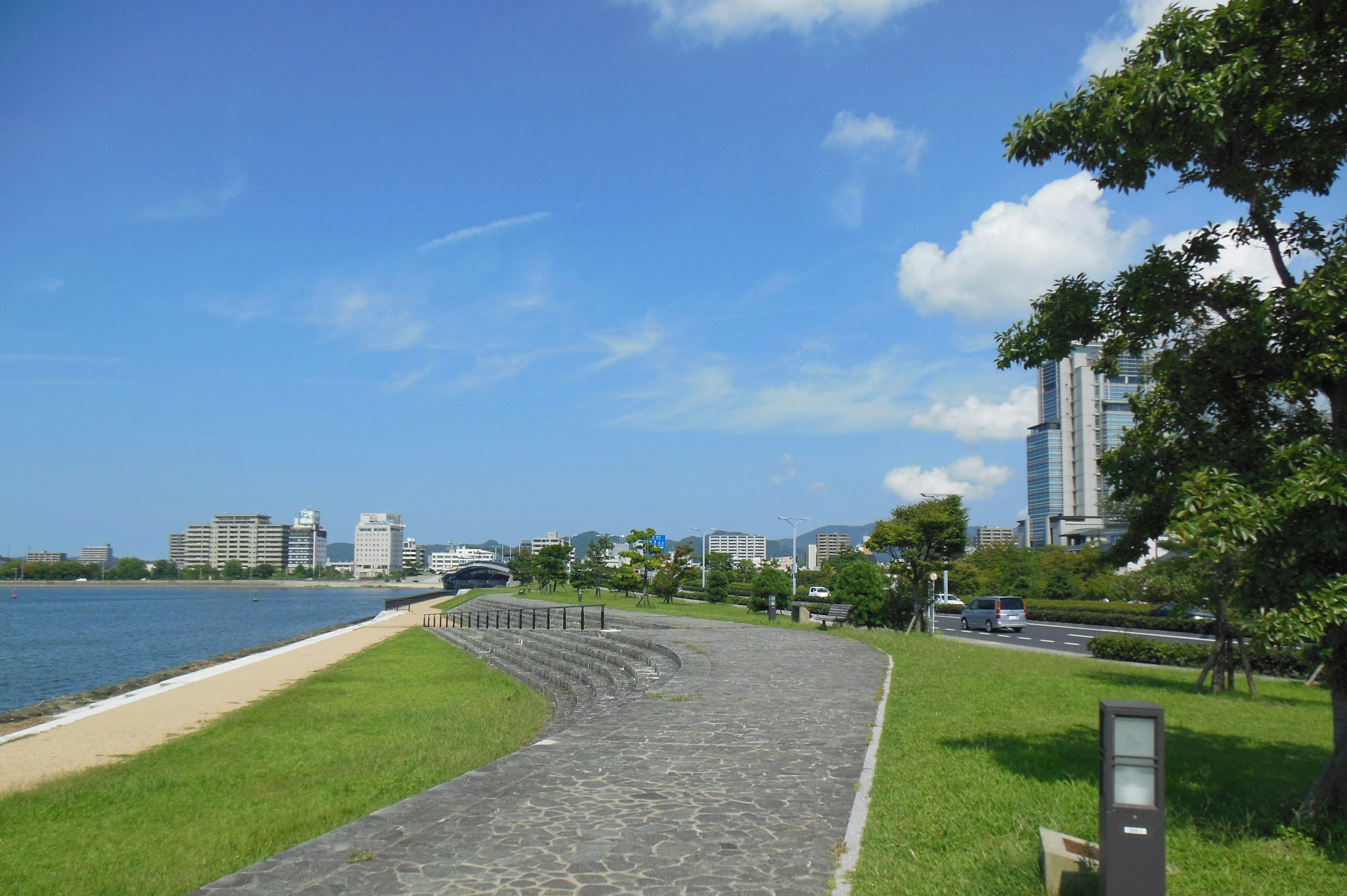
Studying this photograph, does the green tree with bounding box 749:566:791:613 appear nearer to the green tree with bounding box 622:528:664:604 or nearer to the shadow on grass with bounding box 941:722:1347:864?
the green tree with bounding box 622:528:664:604

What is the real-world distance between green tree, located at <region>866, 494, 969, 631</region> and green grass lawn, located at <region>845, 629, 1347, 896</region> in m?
13.5

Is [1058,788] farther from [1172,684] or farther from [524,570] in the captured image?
[524,570]

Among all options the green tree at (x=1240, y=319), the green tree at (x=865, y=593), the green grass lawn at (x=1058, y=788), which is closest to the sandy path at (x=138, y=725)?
the green grass lawn at (x=1058, y=788)

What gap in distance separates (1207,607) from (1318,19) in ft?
27.6

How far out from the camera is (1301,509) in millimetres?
5512

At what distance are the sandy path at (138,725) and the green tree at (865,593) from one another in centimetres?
1708

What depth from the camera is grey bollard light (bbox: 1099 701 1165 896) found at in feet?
13.2

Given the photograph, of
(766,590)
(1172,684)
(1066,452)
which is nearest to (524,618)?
(766,590)

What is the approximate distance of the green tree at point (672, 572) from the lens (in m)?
48.9

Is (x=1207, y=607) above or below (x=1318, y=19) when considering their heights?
below

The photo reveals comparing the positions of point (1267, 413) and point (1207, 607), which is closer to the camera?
point (1267, 413)

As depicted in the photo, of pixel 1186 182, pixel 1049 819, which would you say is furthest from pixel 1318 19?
pixel 1049 819

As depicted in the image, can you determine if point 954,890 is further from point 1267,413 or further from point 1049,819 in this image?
point 1267,413

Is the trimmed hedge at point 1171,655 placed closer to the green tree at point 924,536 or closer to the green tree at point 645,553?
the green tree at point 924,536
